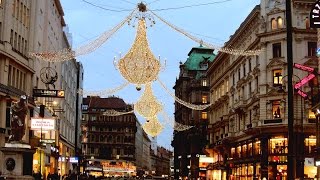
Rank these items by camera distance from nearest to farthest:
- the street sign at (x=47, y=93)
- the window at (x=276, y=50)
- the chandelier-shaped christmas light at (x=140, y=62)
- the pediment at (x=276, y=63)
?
1. the chandelier-shaped christmas light at (x=140, y=62)
2. the street sign at (x=47, y=93)
3. the pediment at (x=276, y=63)
4. the window at (x=276, y=50)

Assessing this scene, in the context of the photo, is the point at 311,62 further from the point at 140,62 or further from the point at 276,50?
the point at 140,62

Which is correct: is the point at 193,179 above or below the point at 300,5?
below

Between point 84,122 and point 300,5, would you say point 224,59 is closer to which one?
point 300,5

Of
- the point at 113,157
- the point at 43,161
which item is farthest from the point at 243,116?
the point at 113,157

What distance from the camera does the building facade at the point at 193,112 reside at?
114062 mm

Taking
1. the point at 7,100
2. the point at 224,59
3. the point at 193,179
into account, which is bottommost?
the point at 193,179

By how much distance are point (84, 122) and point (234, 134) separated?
352ft

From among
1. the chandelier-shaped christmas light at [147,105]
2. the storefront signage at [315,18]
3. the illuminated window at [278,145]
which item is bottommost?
the illuminated window at [278,145]

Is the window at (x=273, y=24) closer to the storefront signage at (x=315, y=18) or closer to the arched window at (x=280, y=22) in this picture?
the arched window at (x=280, y=22)

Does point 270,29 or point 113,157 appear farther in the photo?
point 113,157

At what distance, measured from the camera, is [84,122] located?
573 feet

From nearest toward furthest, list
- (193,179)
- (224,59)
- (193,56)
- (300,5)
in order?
(300,5)
(224,59)
(193,179)
(193,56)

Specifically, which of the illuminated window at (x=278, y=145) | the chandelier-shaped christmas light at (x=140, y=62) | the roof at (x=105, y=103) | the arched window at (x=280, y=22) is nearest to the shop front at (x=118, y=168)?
the roof at (x=105, y=103)

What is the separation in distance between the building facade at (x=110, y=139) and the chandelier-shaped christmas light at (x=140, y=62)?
143 meters
